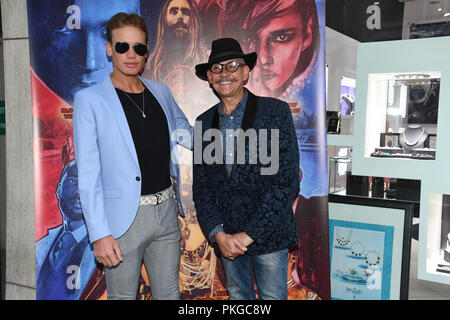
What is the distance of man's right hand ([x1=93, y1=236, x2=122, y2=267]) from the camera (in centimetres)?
184

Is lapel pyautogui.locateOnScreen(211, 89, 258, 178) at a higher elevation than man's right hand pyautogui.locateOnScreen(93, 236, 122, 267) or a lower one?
higher

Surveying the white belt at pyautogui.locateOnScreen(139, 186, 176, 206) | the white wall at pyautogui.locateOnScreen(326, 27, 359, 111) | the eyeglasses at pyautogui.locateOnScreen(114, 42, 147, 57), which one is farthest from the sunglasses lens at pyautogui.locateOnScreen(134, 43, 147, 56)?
the white wall at pyautogui.locateOnScreen(326, 27, 359, 111)

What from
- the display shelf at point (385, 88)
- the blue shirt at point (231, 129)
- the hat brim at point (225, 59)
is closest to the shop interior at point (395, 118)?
the display shelf at point (385, 88)

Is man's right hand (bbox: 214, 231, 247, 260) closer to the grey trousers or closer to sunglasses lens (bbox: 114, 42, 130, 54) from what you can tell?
the grey trousers

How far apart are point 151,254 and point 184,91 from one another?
109 centimetres

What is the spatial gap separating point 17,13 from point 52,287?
218 cm

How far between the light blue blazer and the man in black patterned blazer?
0.42 m

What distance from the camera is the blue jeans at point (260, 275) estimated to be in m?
1.94

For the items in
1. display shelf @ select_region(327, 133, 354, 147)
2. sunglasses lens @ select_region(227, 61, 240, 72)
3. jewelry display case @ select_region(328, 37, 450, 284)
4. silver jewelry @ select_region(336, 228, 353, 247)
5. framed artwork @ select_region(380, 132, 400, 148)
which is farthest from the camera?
silver jewelry @ select_region(336, 228, 353, 247)

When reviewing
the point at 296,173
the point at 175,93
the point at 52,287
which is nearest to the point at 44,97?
the point at 175,93

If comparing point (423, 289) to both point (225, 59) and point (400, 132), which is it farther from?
point (225, 59)

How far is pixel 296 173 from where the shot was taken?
1903 mm

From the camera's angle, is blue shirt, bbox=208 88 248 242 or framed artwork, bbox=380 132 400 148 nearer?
blue shirt, bbox=208 88 248 242
